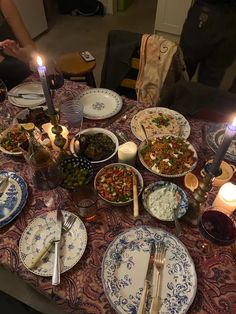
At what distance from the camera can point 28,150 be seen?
3.66ft

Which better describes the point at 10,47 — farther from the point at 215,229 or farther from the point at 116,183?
the point at 215,229

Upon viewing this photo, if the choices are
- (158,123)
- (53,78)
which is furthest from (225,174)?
(53,78)

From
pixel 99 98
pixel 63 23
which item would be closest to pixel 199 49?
pixel 99 98

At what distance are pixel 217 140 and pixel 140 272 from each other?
29.5 inches

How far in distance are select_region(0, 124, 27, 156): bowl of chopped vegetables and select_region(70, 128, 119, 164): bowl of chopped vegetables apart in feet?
0.82

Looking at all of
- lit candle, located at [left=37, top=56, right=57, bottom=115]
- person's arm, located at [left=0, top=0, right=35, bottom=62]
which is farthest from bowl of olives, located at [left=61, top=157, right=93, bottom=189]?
person's arm, located at [left=0, top=0, right=35, bottom=62]

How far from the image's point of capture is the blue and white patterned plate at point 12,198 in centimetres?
103

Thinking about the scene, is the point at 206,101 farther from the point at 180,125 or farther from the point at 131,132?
the point at 131,132

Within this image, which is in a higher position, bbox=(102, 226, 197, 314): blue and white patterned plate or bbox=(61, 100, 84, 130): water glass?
bbox=(61, 100, 84, 130): water glass

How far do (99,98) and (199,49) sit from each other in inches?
52.6

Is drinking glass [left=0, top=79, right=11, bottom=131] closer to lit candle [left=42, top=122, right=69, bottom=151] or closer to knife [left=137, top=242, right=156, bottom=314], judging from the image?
lit candle [left=42, top=122, right=69, bottom=151]

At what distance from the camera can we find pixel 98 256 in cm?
95

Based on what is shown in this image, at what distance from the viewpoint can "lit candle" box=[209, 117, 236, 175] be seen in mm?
721

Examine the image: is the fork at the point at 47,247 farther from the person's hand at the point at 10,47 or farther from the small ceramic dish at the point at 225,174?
the person's hand at the point at 10,47
